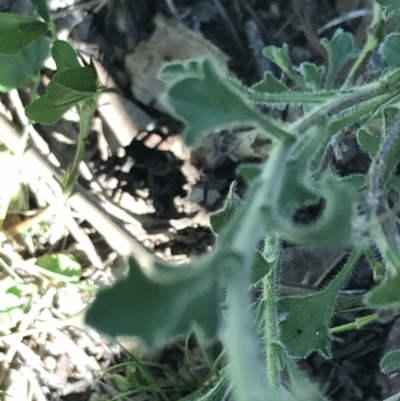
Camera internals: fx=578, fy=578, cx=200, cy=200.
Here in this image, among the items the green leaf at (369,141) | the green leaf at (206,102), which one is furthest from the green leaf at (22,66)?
the green leaf at (206,102)

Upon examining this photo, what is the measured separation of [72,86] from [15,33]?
0.11 meters

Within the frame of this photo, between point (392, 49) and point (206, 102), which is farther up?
point (206, 102)

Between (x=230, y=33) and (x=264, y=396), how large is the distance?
40.2 inches

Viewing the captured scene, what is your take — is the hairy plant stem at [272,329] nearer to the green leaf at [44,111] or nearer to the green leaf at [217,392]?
the green leaf at [217,392]

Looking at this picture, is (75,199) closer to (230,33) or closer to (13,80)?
(13,80)

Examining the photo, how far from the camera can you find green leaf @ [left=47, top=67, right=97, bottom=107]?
34.0 inches

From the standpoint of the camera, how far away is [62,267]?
123 cm

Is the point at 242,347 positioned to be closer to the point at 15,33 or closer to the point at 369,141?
the point at 369,141

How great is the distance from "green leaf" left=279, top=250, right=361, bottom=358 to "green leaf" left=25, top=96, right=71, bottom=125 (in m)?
0.50

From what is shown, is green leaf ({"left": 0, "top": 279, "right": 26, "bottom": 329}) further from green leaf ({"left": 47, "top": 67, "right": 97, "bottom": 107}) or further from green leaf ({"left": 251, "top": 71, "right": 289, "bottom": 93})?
green leaf ({"left": 251, "top": 71, "right": 289, "bottom": 93})

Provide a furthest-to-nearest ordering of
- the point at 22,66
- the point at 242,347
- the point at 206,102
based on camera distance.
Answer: the point at 22,66
the point at 206,102
the point at 242,347

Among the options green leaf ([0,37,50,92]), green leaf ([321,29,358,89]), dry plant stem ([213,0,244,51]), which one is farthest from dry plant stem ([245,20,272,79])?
green leaf ([0,37,50,92])

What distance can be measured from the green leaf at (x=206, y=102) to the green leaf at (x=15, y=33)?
0.53m

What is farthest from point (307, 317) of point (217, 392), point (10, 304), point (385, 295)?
point (10, 304)
